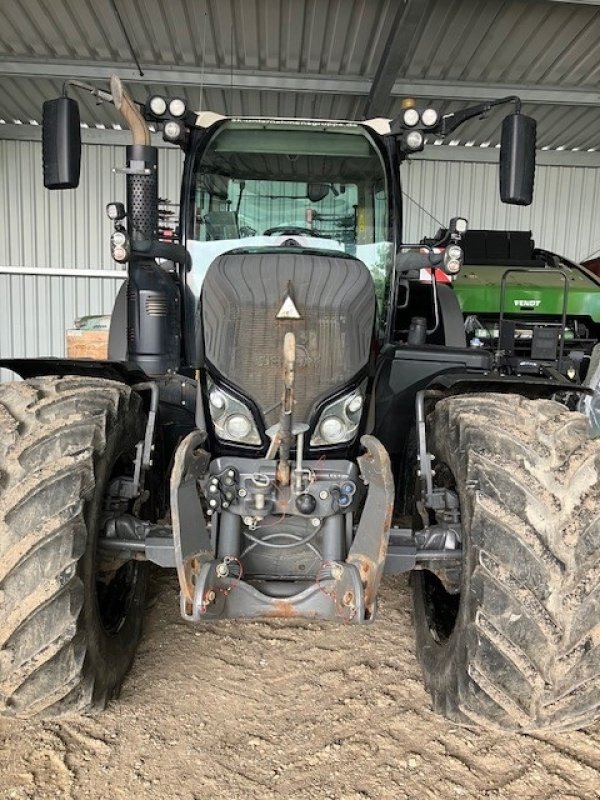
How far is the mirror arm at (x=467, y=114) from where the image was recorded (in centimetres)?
283

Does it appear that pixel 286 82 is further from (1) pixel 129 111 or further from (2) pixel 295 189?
(1) pixel 129 111

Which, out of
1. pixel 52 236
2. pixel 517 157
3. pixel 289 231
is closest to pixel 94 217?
pixel 52 236

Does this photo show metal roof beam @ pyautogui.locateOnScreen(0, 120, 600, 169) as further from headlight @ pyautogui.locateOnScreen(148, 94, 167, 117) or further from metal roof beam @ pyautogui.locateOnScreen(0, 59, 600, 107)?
headlight @ pyautogui.locateOnScreen(148, 94, 167, 117)

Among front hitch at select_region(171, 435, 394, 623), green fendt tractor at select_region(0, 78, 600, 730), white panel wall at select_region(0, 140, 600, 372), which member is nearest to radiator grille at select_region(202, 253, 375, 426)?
green fendt tractor at select_region(0, 78, 600, 730)

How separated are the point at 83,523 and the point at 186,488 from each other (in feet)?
1.03

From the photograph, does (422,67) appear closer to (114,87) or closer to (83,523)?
(114,87)

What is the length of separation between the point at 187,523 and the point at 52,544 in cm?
38

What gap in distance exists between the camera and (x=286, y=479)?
213cm

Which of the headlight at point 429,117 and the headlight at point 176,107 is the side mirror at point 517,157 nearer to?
the headlight at point 429,117

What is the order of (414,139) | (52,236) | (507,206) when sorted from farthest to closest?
(507,206) → (52,236) → (414,139)

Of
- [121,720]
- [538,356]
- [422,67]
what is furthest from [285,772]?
[422,67]

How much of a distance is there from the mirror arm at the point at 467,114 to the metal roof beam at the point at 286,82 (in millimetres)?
5404

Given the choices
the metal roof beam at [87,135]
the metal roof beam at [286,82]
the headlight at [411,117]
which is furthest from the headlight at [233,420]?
the metal roof beam at [87,135]

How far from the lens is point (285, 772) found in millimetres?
2051
